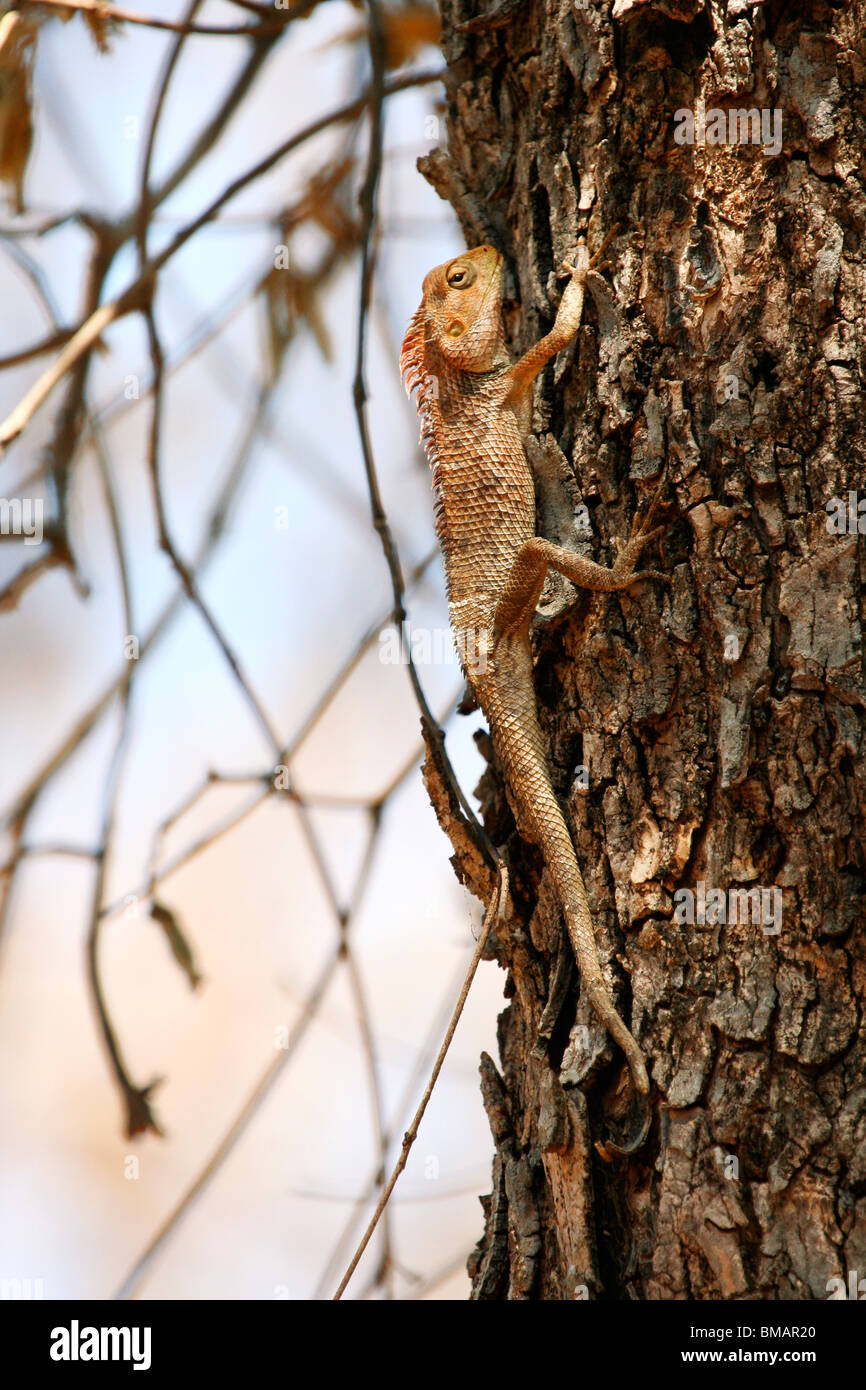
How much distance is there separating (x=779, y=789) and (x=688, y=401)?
2.55 ft

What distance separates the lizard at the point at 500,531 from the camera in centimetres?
199

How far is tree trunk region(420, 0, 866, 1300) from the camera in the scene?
1.73 m

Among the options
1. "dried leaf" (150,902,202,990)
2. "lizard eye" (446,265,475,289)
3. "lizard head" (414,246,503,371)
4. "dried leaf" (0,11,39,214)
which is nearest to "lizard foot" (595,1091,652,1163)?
"dried leaf" (150,902,202,990)

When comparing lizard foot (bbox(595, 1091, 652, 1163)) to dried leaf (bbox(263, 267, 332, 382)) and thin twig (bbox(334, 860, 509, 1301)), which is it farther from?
dried leaf (bbox(263, 267, 332, 382))

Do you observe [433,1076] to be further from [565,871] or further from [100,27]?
[100,27]

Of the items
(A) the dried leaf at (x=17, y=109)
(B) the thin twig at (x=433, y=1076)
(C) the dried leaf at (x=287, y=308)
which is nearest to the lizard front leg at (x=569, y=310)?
(B) the thin twig at (x=433, y=1076)

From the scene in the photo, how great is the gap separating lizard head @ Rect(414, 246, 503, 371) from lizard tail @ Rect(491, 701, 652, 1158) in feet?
3.61

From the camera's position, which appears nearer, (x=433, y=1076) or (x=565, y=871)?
(x=433, y=1076)

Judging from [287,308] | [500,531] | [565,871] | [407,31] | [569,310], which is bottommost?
[565,871]

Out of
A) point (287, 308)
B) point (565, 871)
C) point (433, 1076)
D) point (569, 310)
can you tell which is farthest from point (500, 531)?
point (287, 308)

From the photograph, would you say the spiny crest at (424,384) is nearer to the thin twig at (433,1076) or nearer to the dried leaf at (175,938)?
the thin twig at (433,1076)

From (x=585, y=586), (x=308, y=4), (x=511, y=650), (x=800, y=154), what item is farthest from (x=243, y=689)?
(x=308, y=4)

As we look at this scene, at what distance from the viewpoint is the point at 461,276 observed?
2.68 meters

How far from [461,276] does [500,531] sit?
2.50 ft
